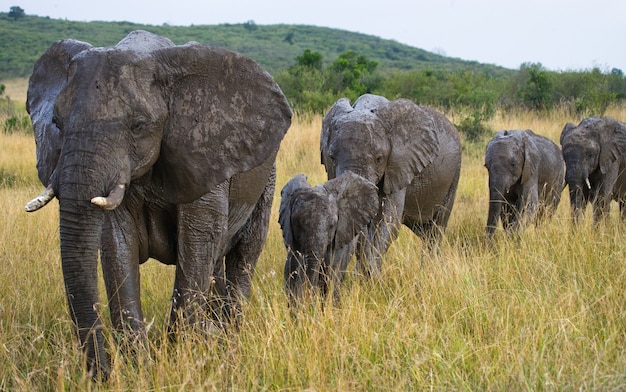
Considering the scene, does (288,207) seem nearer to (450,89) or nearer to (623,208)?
(623,208)

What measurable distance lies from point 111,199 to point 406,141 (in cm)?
369

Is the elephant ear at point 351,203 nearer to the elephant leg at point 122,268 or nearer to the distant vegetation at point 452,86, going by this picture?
the elephant leg at point 122,268

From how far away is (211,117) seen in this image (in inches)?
154

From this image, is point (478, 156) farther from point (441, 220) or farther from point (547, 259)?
point (547, 259)

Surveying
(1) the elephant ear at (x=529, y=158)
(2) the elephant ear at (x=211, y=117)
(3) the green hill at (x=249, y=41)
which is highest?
(2) the elephant ear at (x=211, y=117)

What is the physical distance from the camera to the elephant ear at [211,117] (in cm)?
381

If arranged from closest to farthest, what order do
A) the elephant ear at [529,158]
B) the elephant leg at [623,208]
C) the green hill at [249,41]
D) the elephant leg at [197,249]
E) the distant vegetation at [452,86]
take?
the elephant leg at [197,249]
the elephant ear at [529,158]
the elephant leg at [623,208]
the distant vegetation at [452,86]
the green hill at [249,41]

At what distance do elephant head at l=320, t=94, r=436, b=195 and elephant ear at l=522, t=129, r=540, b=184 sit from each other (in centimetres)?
189

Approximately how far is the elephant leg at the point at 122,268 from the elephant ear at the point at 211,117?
0.31m

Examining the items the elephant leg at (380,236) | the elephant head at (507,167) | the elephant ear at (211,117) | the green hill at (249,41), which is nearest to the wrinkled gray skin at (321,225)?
the elephant leg at (380,236)

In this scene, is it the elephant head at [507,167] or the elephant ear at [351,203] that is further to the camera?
the elephant head at [507,167]

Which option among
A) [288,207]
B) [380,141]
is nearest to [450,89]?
[380,141]

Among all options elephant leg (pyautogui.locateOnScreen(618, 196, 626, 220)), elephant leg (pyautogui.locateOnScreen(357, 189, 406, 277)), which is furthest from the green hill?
elephant leg (pyautogui.locateOnScreen(357, 189, 406, 277))

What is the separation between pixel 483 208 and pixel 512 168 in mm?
1883
